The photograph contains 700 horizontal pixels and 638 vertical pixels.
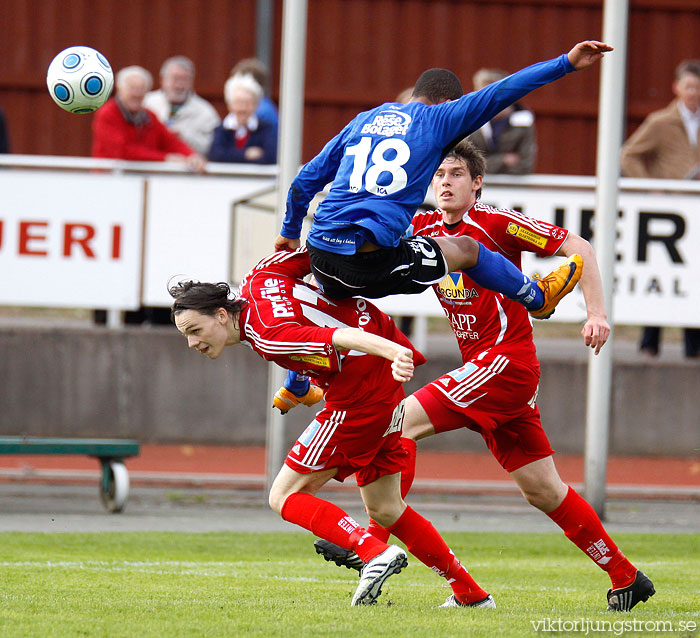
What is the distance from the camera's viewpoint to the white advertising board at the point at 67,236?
12.2 metres

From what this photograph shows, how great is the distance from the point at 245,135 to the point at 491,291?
22.4 ft

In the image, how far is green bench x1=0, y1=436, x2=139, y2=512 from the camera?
381 inches

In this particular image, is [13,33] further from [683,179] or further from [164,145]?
[683,179]

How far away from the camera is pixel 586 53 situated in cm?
580

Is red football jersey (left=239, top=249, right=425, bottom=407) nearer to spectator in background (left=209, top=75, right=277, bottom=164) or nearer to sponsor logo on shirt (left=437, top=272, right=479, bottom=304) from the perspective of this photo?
→ sponsor logo on shirt (left=437, top=272, right=479, bottom=304)

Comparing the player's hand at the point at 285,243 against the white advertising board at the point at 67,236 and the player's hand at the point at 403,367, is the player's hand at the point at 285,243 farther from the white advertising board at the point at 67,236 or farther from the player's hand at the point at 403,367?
the white advertising board at the point at 67,236

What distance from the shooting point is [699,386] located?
12.9 meters

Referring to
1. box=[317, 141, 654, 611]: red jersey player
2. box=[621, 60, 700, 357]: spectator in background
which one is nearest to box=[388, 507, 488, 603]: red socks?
box=[317, 141, 654, 611]: red jersey player

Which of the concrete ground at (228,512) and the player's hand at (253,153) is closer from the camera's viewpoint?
the concrete ground at (228,512)

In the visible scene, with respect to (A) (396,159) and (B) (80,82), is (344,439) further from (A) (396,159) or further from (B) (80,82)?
(B) (80,82)

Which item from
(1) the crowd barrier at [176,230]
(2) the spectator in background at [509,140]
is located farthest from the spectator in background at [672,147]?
(2) the spectator in background at [509,140]

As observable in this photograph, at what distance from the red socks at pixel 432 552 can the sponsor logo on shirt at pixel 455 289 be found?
3.72 feet

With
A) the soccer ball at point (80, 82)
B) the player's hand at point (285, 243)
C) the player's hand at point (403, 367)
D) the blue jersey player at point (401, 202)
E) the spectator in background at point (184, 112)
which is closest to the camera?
the player's hand at point (403, 367)

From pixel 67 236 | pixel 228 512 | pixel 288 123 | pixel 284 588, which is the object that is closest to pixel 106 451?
pixel 228 512
